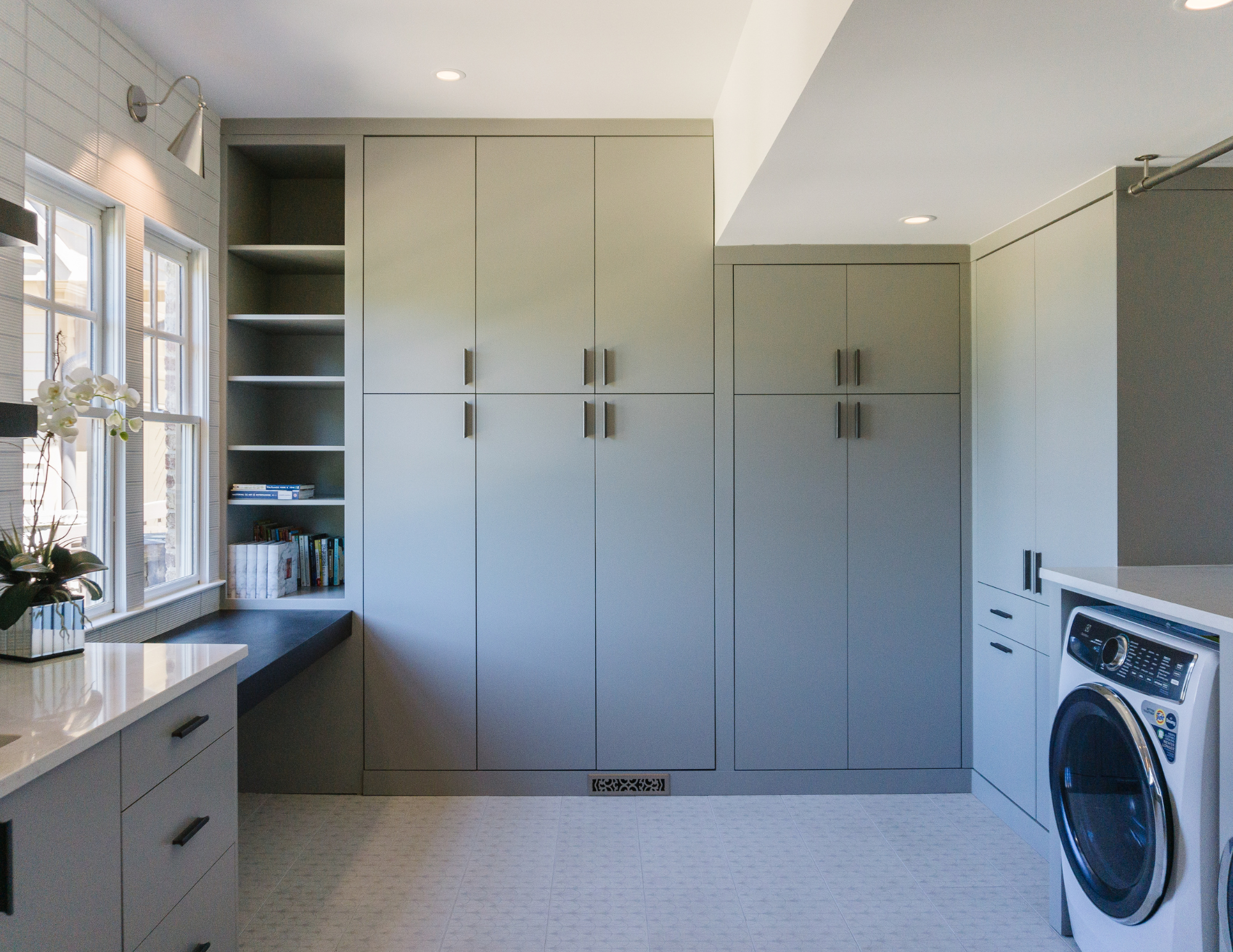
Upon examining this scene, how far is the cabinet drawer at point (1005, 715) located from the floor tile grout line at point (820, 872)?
78cm

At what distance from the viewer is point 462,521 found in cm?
308

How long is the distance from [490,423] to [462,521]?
0.41m

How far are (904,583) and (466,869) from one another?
1.96 m

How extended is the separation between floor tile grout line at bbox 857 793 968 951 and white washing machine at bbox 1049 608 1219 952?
0.30 meters

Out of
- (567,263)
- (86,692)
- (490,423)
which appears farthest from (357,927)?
(567,263)

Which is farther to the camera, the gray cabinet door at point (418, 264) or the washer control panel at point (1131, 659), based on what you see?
the gray cabinet door at point (418, 264)

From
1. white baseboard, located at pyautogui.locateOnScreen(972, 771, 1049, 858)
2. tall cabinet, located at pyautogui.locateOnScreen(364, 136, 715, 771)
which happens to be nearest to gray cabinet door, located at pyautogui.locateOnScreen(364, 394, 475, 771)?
tall cabinet, located at pyautogui.locateOnScreen(364, 136, 715, 771)

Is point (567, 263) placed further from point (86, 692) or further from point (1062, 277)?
point (86, 692)

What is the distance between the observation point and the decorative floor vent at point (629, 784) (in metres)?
3.09

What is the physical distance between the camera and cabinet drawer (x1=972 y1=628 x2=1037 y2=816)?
271cm

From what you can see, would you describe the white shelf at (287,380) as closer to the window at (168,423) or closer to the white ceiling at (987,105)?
the window at (168,423)

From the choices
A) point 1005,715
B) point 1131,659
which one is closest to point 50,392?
point 1131,659

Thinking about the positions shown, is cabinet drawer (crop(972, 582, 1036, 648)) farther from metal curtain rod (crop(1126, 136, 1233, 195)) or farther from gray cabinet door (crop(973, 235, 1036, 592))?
metal curtain rod (crop(1126, 136, 1233, 195))

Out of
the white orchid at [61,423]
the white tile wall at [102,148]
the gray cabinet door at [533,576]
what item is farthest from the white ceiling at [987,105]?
the white tile wall at [102,148]
